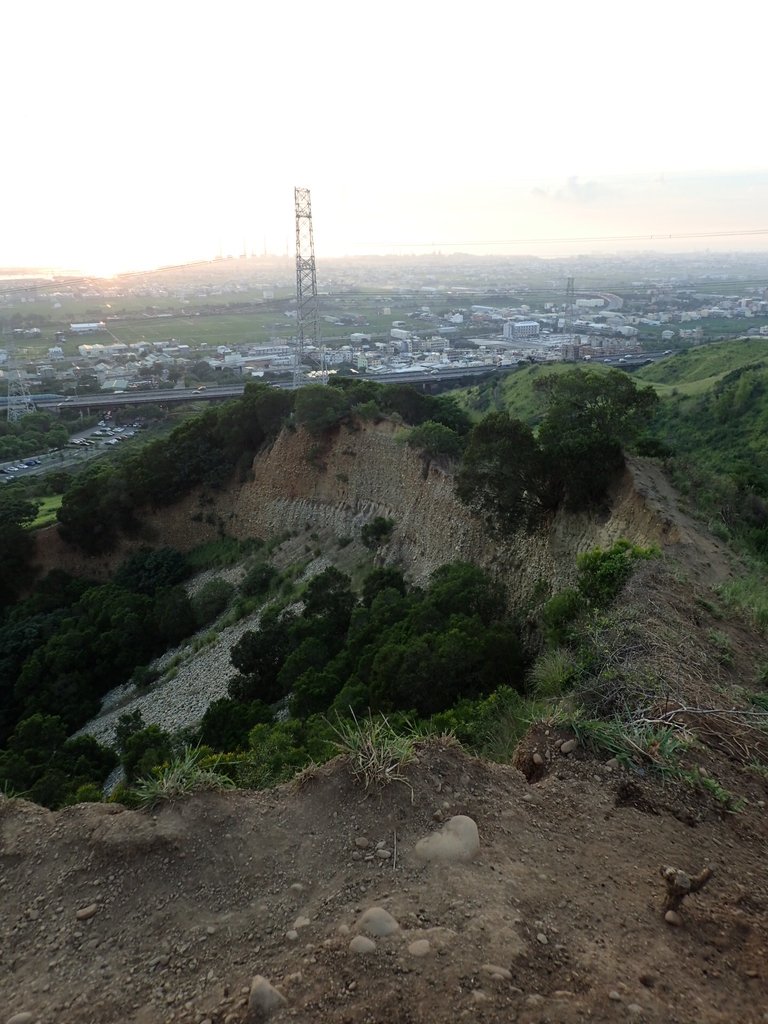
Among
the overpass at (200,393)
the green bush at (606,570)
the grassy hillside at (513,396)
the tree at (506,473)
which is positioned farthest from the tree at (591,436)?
the overpass at (200,393)

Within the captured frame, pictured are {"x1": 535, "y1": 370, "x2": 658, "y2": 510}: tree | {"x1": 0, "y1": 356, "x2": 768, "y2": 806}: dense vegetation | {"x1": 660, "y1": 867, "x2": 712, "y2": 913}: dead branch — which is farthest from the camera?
{"x1": 535, "y1": 370, "x2": 658, "y2": 510}: tree

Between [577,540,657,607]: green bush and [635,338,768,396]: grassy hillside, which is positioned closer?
[577,540,657,607]: green bush

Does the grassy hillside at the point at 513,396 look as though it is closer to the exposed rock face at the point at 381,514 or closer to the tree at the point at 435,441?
the exposed rock face at the point at 381,514

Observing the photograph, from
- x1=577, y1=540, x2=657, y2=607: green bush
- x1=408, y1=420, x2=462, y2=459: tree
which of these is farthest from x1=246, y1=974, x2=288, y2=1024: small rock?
x1=408, y1=420, x2=462, y2=459: tree

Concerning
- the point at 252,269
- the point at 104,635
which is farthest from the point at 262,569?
the point at 252,269

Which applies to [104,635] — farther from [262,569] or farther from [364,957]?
[364,957]

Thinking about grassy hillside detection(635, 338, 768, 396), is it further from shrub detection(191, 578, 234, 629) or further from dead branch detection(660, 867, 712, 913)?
dead branch detection(660, 867, 712, 913)
